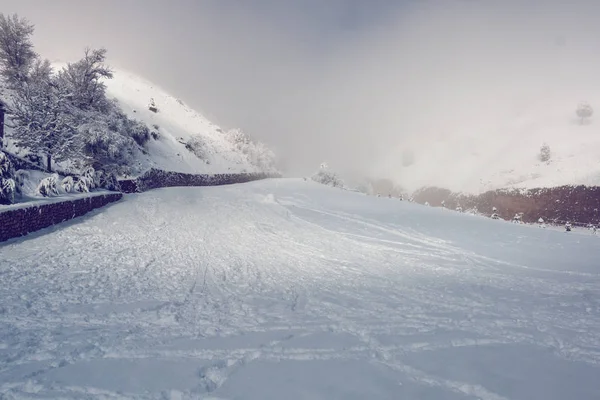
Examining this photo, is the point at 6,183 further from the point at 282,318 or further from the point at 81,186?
the point at 282,318

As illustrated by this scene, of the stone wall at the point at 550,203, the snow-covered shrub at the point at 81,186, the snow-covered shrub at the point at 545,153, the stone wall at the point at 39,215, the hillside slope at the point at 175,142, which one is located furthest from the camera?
the snow-covered shrub at the point at 545,153

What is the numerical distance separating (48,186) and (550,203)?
7480 centimetres

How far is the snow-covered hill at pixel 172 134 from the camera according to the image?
39031 millimetres

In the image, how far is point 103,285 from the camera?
9492mm

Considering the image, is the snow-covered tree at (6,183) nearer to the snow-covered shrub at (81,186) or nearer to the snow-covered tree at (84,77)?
the snow-covered shrub at (81,186)

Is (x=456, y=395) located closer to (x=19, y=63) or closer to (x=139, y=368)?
(x=139, y=368)

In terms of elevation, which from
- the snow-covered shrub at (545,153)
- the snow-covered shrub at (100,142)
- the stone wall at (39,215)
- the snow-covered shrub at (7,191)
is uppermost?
the snow-covered shrub at (545,153)

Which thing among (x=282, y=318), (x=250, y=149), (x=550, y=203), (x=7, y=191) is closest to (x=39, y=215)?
(x=7, y=191)

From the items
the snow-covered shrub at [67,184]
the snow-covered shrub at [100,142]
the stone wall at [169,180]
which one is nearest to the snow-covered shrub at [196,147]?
the stone wall at [169,180]

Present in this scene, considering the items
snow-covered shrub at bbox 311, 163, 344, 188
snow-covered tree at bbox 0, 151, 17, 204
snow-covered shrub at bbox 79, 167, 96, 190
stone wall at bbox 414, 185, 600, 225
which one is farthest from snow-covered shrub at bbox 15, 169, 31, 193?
stone wall at bbox 414, 185, 600, 225

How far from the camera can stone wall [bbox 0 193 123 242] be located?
12547mm

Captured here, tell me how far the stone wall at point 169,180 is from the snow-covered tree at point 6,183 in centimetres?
1301

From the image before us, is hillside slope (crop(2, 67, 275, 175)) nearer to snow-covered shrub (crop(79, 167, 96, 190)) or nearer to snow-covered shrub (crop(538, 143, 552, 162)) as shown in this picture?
snow-covered shrub (crop(79, 167, 96, 190))

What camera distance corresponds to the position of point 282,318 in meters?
7.98
